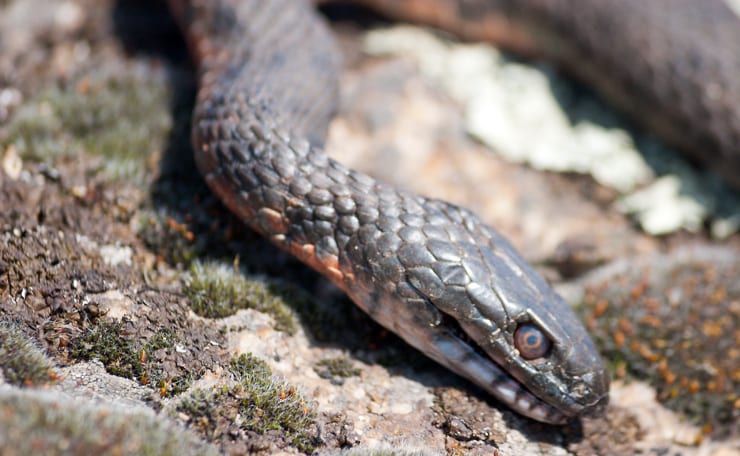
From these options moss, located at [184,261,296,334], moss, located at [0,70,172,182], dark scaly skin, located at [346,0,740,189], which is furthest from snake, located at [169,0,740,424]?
dark scaly skin, located at [346,0,740,189]

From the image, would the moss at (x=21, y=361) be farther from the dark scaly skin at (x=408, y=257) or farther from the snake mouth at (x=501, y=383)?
the snake mouth at (x=501, y=383)

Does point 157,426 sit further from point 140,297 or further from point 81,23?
point 81,23

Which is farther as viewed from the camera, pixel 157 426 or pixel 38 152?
pixel 38 152

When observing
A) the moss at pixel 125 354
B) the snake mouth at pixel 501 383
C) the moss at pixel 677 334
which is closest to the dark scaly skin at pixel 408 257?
the snake mouth at pixel 501 383

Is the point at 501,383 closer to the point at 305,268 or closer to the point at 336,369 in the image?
the point at 336,369

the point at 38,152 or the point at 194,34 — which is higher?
the point at 194,34

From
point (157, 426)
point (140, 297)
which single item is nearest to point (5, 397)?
point (157, 426)
